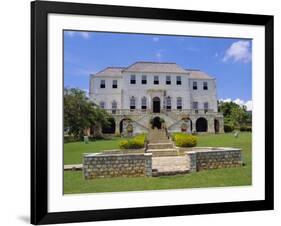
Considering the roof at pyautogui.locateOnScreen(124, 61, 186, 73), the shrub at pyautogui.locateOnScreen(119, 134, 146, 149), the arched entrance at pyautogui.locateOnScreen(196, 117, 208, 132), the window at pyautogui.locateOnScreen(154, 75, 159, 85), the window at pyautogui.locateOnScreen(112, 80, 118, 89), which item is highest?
the roof at pyautogui.locateOnScreen(124, 61, 186, 73)

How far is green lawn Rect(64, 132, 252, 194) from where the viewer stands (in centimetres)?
290

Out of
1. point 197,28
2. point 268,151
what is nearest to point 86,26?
point 197,28

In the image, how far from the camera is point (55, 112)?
9.24 feet

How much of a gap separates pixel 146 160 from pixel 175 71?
555mm

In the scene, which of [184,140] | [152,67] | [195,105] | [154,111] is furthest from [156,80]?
[184,140]

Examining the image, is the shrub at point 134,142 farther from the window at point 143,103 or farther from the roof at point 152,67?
the roof at point 152,67

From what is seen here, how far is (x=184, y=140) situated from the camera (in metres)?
3.14

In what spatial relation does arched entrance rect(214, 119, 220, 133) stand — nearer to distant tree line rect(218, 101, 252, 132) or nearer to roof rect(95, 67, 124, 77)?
distant tree line rect(218, 101, 252, 132)

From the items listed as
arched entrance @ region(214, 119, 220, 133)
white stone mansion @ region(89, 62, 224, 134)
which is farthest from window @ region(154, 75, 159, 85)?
arched entrance @ region(214, 119, 220, 133)

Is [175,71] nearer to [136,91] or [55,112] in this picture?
[136,91]

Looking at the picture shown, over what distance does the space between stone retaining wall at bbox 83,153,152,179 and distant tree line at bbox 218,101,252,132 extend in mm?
548

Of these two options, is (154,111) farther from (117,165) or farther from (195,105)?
(117,165)

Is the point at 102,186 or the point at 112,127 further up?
the point at 112,127

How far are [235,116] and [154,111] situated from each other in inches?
20.9
